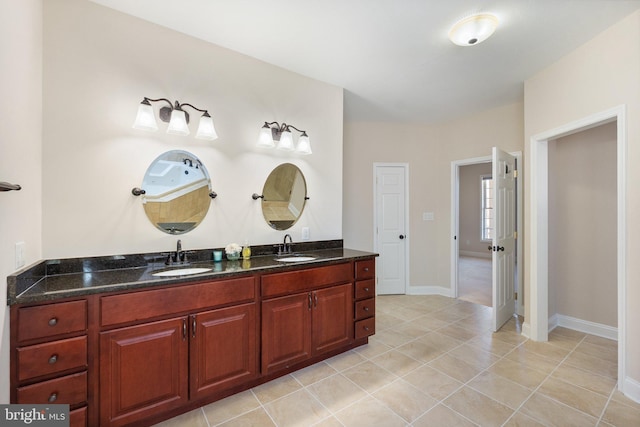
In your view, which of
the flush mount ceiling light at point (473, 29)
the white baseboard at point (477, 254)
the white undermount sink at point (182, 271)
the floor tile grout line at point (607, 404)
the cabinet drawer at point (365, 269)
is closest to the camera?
the floor tile grout line at point (607, 404)

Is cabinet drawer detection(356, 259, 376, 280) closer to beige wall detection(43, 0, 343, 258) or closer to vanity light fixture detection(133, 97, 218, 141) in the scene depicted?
beige wall detection(43, 0, 343, 258)

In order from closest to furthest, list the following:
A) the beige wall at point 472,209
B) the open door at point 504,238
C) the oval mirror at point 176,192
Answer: the oval mirror at point 176,192 → the open door at point 504,238 → the beige wall at point 472,209

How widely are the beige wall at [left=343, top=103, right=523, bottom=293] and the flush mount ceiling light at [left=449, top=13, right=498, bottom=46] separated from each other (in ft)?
7.21

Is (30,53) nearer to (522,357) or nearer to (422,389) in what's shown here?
(422,389)

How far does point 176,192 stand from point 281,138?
3.43ft

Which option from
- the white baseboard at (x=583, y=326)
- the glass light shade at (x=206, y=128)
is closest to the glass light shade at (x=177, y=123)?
the glass light shade at (x=206, y=128)

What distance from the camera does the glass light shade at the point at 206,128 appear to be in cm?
216

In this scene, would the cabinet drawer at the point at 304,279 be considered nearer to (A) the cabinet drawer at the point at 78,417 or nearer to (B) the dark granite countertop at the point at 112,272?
(B) the dark granite countertop at the point at 112,272

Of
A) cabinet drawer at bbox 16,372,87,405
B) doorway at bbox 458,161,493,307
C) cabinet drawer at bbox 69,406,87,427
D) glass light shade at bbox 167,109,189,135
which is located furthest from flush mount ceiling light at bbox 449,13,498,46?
doorway at bbox 458,161,493,307

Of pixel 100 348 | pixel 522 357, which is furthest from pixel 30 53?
pixel 522 357

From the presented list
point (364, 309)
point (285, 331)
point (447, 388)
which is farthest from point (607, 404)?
point (285, 331)

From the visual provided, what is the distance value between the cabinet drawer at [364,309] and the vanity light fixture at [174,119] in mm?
1976

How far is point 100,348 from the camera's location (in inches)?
58.1

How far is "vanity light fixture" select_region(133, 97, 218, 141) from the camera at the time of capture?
1931mm
